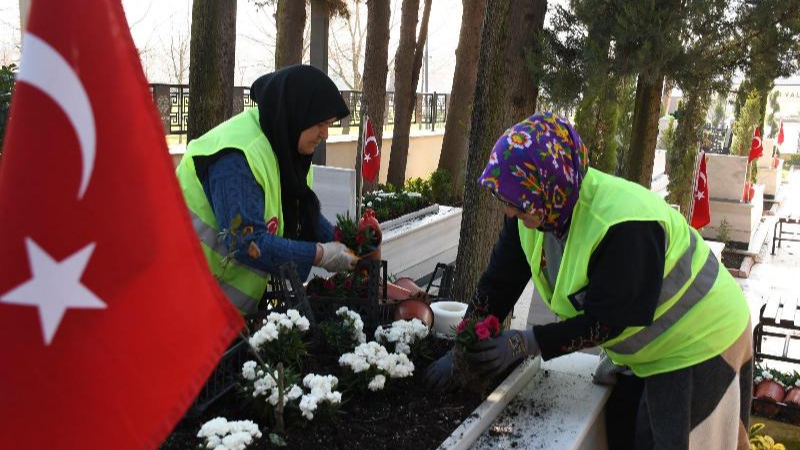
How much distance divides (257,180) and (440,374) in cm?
84

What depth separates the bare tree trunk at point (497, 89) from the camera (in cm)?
429

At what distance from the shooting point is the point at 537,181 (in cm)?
193

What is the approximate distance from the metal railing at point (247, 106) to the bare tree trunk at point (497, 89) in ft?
5.44

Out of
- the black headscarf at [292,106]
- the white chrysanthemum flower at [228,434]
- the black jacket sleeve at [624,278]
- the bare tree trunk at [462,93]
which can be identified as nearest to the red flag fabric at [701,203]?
the bare tree trunk at [462,93]

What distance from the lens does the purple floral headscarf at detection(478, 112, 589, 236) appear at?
6.32 ft

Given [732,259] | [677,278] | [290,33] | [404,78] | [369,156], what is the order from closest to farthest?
[677,278] → [369,156] → [290,33] → [404,78] → [732,259]

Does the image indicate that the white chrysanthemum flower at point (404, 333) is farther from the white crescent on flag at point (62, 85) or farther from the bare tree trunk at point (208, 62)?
the bare tree trunk at point (208, 62)

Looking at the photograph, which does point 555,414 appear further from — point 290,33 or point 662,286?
point 290,33

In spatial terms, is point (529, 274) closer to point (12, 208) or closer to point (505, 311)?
point (505, 311)

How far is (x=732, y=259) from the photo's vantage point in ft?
32.1

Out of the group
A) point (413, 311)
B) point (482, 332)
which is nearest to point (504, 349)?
point (482, 332)

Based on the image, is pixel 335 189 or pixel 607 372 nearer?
pixel 607 372

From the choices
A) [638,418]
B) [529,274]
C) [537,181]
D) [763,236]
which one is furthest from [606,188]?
[763,236]

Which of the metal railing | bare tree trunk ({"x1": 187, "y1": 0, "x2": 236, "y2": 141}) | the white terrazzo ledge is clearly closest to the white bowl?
the white terrazzo ledge
